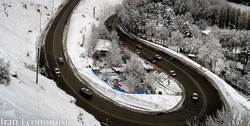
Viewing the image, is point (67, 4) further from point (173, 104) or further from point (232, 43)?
point (173, 104)

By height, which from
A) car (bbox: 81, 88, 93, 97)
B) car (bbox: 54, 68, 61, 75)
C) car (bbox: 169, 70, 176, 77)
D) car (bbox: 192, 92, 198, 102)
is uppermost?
car (bbox: 54, 68, 61, 75)

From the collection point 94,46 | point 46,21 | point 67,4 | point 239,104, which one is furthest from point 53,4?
point 239,104

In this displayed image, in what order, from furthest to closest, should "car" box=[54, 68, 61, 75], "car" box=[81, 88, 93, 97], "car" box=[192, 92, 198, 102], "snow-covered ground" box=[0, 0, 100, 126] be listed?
"car" box=[54, 68, 61, 75] → "car" box=[192, 92, 198, 102] → "car" box=[81, 88, 93, 97] → "snow-covered ground" box=[0, 0, 100, 126]

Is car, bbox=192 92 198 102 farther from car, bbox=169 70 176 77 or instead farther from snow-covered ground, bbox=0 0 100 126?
snow-covered ground, bbox=0 0 100 126

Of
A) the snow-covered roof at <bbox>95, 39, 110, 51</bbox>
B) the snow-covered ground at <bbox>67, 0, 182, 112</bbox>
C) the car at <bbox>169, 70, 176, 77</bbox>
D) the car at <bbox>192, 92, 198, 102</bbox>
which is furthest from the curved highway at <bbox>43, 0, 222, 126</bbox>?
the snow-covered roof at <bbox>95, 39, 110, 51</bbox>

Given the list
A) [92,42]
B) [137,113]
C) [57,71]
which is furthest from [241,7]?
[137,113]

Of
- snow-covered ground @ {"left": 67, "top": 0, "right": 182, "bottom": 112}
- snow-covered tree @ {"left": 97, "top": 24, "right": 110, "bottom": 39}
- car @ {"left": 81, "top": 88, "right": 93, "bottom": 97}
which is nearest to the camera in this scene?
snow-covered ground @ {"left": 67, "top": 0, "right": 182, "bottom": 112}

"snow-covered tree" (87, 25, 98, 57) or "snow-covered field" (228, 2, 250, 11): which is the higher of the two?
"snow-covered field" (228, 2, 250, 11)
